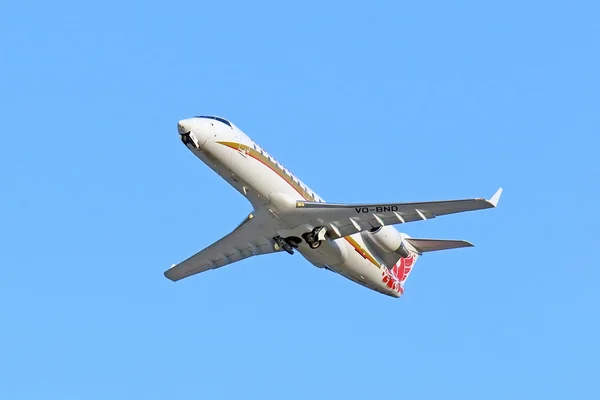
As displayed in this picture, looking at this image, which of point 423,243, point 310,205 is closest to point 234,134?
point 310,205

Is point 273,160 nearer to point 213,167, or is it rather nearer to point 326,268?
point 213,167

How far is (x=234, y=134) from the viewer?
38781mm

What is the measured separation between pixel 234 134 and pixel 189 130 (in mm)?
1777

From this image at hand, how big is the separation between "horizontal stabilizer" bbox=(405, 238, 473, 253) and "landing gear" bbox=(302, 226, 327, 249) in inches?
222

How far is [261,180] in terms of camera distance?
39438mm

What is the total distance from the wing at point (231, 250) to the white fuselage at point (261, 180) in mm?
1095

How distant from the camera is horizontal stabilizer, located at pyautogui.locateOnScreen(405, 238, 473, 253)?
44.2 m

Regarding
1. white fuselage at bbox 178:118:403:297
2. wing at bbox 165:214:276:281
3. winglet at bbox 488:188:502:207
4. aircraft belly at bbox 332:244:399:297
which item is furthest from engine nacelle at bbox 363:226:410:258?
winglet at bbox 488:188:502:207

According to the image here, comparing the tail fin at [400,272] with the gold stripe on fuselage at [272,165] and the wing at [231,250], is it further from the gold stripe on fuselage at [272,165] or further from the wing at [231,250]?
the wing at [231,250]

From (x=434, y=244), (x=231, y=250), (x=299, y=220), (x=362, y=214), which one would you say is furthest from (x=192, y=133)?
(x=434, y=244)

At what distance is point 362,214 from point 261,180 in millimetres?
3749

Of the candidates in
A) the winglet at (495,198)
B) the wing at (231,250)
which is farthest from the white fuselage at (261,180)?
the winglet at (495,198)

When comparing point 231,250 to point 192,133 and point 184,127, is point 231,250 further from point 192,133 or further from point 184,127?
point 184,127

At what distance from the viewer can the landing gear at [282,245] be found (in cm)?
4147
